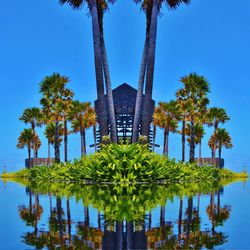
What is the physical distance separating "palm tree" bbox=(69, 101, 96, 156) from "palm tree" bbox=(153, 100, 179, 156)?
973 cm

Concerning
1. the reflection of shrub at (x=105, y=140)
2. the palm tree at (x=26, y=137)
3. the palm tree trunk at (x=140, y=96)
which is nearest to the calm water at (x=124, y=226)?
the reflection of shrub at (x=105, y=140)

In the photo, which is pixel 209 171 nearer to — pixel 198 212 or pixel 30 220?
pixel 198 212

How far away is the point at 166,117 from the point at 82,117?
1218 cm

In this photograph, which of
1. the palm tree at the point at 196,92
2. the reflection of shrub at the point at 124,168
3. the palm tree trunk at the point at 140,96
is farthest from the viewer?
the palm tree at the point at 196,92

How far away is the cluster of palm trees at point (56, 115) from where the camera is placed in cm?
4906

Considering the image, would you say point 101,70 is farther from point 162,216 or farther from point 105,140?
point 162,216

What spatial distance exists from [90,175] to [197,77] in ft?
82.9

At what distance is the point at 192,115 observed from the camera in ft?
159

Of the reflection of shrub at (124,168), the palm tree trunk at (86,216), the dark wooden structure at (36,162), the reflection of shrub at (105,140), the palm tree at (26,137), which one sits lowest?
the dark wooden structure at (36,162)

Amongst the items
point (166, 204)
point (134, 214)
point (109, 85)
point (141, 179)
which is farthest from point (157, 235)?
point (109, 85)

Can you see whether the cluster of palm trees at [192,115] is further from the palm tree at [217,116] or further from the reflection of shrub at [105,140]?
the reflection of shrub at [105,140]

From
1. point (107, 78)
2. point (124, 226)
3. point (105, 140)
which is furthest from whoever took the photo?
point (107, 78)

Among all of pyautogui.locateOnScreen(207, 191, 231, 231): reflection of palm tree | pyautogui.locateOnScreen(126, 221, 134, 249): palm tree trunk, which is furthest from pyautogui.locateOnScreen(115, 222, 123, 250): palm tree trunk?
pyautogui.locateOnScreen(207, 191, 231, 231): reflection of palm tree

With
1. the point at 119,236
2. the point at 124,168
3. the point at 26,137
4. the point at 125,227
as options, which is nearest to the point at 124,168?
the point at 124,168
